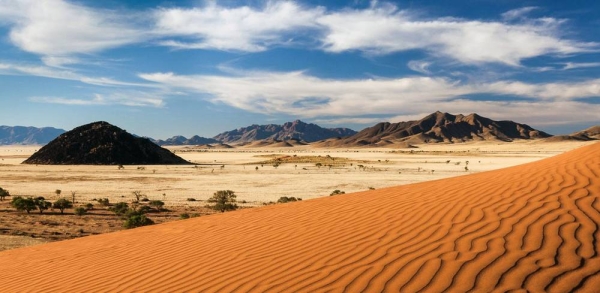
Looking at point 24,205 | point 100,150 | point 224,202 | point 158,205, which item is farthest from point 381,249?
point 100,150

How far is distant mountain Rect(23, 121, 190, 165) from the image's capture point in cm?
6094

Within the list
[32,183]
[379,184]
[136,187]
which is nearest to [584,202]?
[379,184]

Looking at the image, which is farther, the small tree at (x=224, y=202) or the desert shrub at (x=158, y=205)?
the desert shrub at (x=158, y=205)

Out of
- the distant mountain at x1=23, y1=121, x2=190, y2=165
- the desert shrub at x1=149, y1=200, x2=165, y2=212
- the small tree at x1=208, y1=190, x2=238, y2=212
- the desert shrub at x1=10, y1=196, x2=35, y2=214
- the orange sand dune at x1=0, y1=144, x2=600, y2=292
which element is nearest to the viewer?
the orange sand dune at x1=0, y1=144, x2=600, y2=292

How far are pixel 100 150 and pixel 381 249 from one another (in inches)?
2517

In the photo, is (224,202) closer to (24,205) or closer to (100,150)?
(24,205)

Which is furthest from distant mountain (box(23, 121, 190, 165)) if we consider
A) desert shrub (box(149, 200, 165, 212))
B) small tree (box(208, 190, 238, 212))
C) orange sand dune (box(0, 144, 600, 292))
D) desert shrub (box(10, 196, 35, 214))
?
orange sand dune (box(0, 144, 600, 292))

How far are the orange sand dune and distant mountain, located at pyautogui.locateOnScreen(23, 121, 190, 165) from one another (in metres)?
A: 56.3

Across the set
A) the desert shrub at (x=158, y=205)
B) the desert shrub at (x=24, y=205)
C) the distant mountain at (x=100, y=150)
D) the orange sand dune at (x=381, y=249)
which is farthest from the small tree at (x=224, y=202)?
the distant mountain at (x=100, y=150)

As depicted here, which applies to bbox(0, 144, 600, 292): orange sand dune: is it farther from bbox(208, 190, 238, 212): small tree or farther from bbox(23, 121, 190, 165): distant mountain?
bbox(23, 121, 190, 165): distant mountain

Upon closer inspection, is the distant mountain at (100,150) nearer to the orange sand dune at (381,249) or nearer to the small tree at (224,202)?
the small tree at (224,202)

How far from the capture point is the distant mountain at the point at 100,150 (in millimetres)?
60938

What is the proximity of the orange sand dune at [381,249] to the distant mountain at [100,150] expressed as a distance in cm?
5632

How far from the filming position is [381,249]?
495cm
